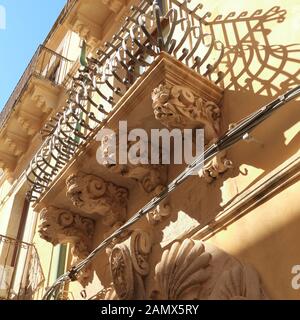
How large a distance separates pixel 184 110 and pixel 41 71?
675cm

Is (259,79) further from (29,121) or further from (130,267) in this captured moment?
(29,121)

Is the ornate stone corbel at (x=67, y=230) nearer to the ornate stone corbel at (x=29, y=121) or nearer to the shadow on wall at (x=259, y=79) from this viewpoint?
the shadow on wall at (x=259, y=79)

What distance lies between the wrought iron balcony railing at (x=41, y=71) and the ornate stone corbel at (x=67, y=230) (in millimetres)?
4603

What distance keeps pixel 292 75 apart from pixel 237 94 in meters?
0.55

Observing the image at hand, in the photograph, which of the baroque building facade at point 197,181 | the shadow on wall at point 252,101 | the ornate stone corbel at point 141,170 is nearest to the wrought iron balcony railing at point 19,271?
the baroque building facade at point 197,181

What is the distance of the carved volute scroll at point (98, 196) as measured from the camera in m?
4.82

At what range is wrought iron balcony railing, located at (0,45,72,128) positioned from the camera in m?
9.73

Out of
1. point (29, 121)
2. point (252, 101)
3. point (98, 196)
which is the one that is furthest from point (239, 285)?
point (29, 121)

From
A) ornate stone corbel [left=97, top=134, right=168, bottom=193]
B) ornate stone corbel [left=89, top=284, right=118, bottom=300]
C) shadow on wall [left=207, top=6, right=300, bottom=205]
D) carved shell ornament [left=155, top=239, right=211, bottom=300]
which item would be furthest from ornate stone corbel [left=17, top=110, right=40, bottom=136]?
carved shell ornament [left=155, top=239, right=211, bottom=300]

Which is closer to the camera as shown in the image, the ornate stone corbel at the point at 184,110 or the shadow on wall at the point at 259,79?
the shadow on wall at the point at 259,79

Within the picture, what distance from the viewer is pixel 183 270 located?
133 inches
